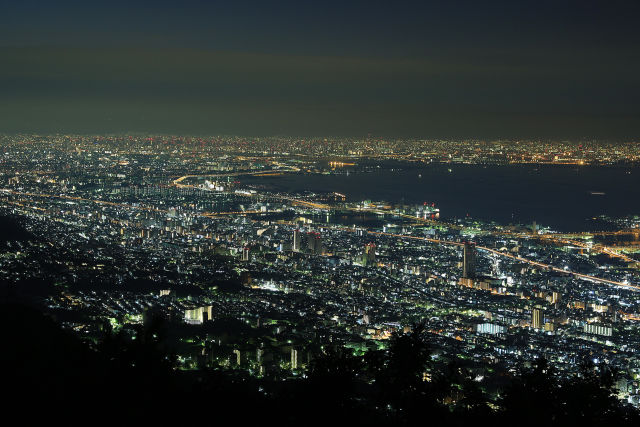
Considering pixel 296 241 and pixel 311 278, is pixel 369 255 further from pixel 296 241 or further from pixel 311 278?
pixel 311 278

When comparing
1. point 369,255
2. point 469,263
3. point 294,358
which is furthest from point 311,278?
point 294,358

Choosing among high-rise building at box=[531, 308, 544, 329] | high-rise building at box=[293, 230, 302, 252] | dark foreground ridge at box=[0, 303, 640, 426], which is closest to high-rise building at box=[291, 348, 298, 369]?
dark foreground ridge at box=[0, 303, 640, 426]

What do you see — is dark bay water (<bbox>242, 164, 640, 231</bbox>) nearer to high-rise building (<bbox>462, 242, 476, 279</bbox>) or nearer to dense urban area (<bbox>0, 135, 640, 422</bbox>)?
dense urban area (<bbox>0, 135, 640, 422</bbox>)

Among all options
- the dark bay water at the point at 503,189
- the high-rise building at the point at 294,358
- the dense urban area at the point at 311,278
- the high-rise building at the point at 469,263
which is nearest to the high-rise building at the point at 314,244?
the dense urban area at the point at 311,278

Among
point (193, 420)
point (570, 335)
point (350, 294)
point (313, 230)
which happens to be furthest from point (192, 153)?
point (193, 420)

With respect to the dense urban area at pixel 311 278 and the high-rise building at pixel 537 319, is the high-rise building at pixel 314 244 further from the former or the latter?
the high-rise building at pixel 537 319

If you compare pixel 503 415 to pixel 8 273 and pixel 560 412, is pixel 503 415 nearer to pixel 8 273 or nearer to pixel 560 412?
pixel 560 412
